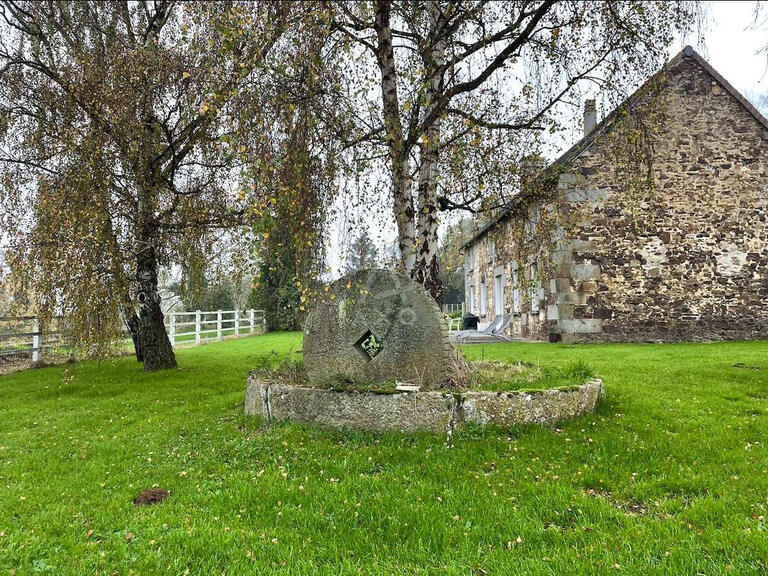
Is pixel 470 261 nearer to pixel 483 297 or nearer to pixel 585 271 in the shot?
pixel 483 297

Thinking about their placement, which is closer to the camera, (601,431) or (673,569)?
(673,569)

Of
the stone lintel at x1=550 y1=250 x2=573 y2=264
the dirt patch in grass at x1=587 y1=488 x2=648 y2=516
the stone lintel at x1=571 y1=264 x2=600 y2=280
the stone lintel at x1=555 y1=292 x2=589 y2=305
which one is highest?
the stone lintel at x1=550 y1=250 x2=573 y2=264

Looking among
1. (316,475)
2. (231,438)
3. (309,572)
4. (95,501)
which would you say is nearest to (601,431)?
(316,475)

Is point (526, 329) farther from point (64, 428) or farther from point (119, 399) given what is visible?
point (64, 428)

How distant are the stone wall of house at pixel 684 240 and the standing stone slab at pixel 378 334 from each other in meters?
8.63

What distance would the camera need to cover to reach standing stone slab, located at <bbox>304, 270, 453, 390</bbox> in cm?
540

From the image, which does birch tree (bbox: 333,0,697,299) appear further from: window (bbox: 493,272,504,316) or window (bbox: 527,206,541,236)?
window (bbox: 493,272,504,316)

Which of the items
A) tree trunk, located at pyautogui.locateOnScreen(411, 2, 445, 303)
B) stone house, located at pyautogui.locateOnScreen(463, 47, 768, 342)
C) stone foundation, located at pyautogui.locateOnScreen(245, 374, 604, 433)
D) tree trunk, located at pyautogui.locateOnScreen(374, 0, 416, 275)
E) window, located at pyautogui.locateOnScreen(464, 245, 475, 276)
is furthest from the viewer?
window, located at pyautogui.locateOnScreen(464, 245, 475, 276)

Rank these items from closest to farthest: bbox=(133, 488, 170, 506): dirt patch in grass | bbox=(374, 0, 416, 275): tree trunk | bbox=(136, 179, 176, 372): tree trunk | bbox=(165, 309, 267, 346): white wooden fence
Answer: bbox=(133, 488, 170, 506): dirt patch in grass, bbox=(374, 0, 416, 275): tree trunk, bbox=(136, 179, 176, 372): tree trunk, bbox=(165, 309, 267, 346): white wooden fence

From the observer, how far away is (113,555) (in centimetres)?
282

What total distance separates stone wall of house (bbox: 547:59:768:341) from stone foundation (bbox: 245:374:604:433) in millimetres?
8802

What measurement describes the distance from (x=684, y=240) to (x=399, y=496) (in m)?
12.6

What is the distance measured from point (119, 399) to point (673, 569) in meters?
7.59

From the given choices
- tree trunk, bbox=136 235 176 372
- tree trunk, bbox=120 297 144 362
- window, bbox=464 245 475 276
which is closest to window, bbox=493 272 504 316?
window, bbox=464 245 475 276
